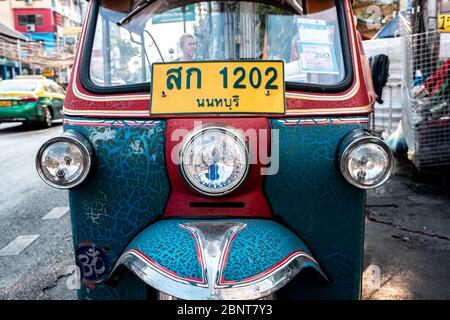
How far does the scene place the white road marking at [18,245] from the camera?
367cm

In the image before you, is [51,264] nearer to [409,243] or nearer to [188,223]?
[188,223]

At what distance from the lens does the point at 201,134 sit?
186 cm

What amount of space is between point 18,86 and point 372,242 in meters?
11.1

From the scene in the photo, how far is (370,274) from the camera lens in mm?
3285

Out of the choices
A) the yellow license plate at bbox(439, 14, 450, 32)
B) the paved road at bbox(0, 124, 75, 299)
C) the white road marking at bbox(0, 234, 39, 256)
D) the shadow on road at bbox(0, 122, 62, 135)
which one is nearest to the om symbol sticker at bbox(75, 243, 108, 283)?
the paved road at bbox(0, 124, 75, 299)

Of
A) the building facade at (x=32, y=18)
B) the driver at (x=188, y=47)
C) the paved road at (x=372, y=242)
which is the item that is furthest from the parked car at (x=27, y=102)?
the building facade at (x=32, y=18)

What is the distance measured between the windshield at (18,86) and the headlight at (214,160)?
11341mm

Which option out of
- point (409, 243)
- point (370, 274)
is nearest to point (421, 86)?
point (409, 243)

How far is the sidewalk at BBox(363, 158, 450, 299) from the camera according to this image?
3.07 metres

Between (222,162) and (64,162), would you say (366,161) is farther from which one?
(64,162)

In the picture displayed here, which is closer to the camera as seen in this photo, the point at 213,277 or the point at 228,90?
the point at 213,277

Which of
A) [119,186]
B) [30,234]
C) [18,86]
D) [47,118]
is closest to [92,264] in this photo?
[119,186]

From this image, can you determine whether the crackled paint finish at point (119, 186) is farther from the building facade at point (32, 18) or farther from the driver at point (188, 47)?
the building facade at point (32, 18)

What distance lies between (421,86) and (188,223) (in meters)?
4.55
